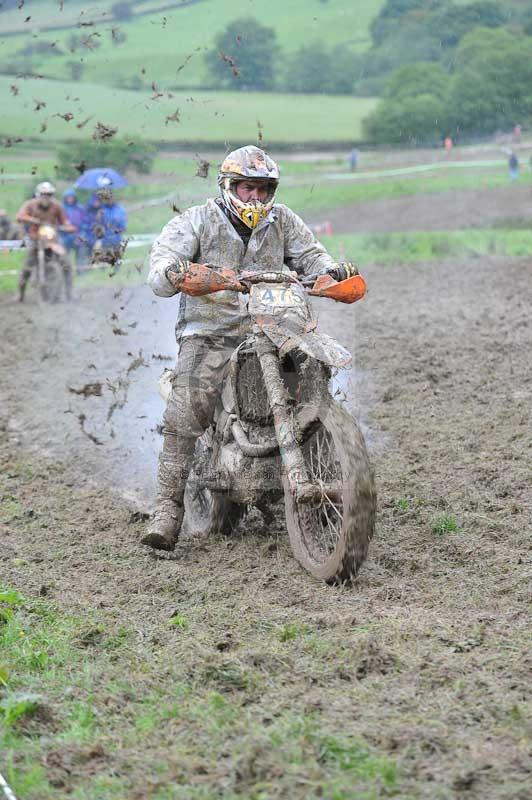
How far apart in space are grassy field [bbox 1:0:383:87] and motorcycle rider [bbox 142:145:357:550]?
4.09 metres

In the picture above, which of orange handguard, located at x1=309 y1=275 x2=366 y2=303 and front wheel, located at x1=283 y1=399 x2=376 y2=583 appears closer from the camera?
front wheel, located at x1=283 y1=399 x2=376 y2=583

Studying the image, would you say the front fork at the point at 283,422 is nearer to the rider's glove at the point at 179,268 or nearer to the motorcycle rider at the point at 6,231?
the rider's glove at the point at 179,268

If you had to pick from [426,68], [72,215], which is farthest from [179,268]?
[426,68]

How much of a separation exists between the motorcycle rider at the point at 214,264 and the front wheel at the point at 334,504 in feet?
3.03

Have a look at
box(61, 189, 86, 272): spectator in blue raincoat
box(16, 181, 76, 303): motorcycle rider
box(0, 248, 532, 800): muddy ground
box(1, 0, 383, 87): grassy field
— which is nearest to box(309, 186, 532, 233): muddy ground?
box(1, 0, 383, 87): grassy field

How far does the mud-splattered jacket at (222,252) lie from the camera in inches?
295

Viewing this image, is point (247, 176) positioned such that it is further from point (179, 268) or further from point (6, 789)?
point (6, 789)

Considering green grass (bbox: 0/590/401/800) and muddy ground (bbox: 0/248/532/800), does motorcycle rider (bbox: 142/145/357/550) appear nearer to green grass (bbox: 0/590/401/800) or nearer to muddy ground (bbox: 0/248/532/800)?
muddy ground (bbox: 0/248/532/800)

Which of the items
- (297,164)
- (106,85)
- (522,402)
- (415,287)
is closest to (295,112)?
(297,164)

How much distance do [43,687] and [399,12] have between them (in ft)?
113

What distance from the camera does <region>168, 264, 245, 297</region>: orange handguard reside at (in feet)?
22.6

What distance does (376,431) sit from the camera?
10328 mm

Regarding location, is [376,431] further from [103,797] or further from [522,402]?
[103,797]

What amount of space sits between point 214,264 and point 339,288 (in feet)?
2.56
